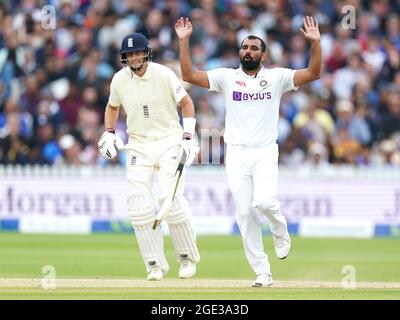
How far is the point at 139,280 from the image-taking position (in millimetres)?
12734

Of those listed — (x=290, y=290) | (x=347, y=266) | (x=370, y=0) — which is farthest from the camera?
(x=370, y=0)

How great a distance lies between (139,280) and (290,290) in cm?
178

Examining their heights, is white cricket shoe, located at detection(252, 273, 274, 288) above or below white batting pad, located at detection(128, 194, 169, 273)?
below

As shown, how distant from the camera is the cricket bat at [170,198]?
12.1 m

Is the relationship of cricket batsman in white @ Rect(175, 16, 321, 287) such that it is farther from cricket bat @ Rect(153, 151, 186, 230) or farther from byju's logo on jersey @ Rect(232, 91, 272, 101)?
cricket bat @ Rect(153, 151, 186, 230)

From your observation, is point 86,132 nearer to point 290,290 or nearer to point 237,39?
point 237,39

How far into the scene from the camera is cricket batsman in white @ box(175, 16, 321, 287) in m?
11.9

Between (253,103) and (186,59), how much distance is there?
0.75 metres

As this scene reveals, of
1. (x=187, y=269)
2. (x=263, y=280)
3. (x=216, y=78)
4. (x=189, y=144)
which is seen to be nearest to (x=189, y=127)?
(x=189, y=144)

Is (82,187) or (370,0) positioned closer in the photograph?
(82,187)

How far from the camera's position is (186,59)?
1187 cm

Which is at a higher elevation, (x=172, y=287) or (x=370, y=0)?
(x=370, y=0)

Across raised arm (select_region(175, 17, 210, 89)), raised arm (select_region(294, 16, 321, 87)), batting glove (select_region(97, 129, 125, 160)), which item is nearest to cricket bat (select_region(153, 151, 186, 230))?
batting glove (select_region(97, 129, 125, 160))
